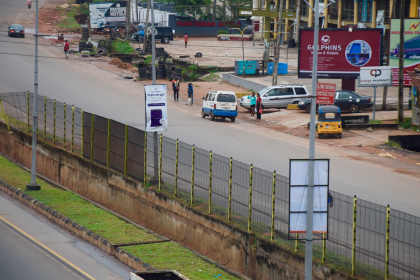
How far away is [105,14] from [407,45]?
141 feet

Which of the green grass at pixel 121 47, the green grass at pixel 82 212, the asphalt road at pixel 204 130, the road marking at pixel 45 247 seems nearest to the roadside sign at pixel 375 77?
the asphalt road at pixel 204 130

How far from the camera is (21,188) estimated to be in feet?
71.7


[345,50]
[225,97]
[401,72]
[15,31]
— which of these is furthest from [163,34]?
[401,72]

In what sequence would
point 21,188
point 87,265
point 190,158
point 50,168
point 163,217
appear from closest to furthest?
1. point 87,265
2. point 190,158
3. point 163,217
4. point 21,188
5. point 50,168

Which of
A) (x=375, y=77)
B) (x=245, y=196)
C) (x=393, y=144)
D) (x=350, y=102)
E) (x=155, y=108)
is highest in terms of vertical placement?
(x=375, y=77)

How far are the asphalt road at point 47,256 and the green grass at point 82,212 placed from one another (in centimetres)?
69

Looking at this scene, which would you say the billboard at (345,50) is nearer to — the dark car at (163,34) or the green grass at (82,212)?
the green grass at (82,212)

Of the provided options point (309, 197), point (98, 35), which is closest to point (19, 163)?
point (309, 197)

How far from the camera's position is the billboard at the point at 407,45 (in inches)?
1318

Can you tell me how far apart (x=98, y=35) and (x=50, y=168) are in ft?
156

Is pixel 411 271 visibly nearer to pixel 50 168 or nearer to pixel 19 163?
pixel 50 168

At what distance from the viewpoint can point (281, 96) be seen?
1459 inches

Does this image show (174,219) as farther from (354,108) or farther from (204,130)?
(354,108)

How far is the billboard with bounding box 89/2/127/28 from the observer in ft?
220
